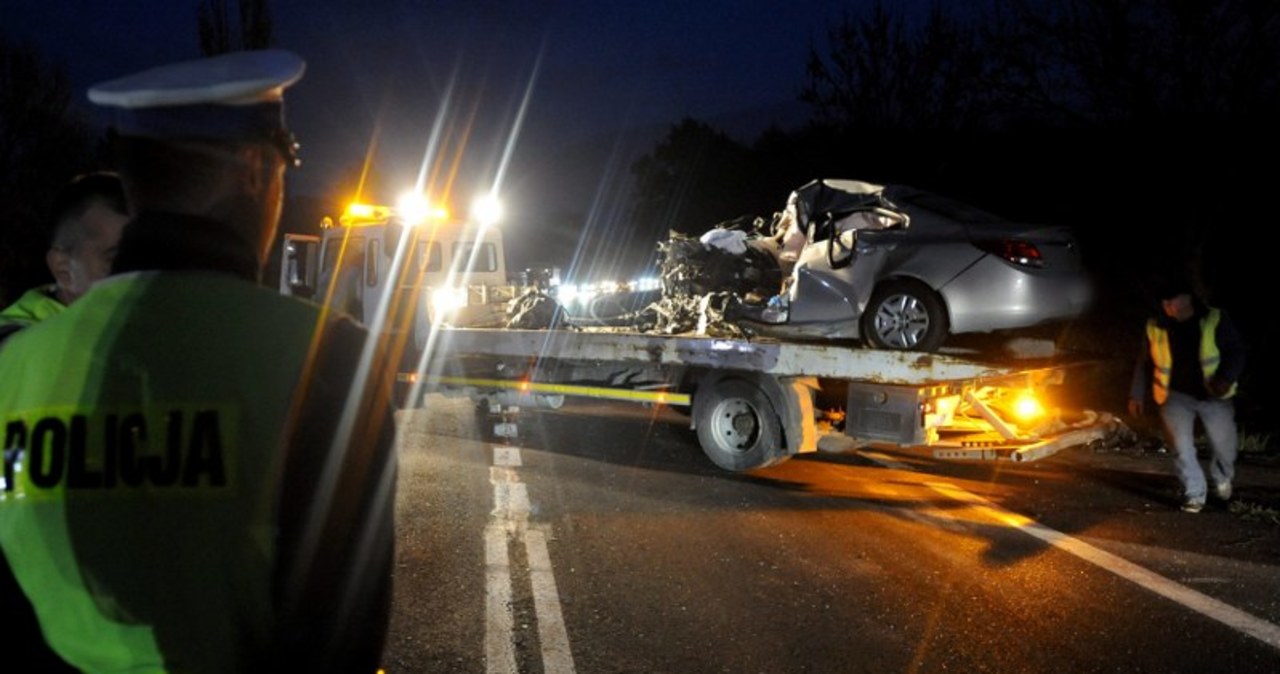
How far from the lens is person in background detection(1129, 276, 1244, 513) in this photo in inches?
271

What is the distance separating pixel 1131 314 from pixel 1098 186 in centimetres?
309

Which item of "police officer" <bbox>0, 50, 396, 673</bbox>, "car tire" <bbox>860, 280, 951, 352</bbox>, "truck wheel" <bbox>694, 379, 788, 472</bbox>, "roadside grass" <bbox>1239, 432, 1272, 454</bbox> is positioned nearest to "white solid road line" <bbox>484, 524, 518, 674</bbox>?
"truck wheel" <bbox>694, 379, 788, 472</bbox>

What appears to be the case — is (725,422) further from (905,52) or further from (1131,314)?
(905,52)

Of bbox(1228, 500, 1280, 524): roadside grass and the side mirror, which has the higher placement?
→ the side mirror

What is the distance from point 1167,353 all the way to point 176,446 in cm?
750

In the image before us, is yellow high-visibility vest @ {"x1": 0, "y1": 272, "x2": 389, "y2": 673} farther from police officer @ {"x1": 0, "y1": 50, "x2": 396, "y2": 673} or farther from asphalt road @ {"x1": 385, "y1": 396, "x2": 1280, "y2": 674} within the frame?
asphalt road @ {"x1": 385, "y1": 396, "x2": 1280, "y2": 674}

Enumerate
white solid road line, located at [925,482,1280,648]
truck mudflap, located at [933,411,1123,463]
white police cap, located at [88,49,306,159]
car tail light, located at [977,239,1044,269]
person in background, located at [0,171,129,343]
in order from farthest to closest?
car tail light, located at [977,239,1044,269] < truck mudflap, located at [933,411,1123,463] < white solid road line, located at [925,482,1280,648] < person in background, located at [0,171,129,343] < white police cap, located at [88,49,306,159]

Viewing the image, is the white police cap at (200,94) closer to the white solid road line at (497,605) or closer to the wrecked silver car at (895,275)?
the white solid road line at (497,605)

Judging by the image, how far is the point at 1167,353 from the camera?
23.4ft

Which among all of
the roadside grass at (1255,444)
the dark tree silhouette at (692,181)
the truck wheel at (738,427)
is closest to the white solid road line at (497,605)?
the truck wheel at (738,427)

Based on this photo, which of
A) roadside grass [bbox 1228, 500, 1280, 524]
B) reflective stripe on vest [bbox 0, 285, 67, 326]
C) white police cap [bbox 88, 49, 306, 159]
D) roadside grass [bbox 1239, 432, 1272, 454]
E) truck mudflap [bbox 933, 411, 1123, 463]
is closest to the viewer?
white police cap [bbox 88, 49, 306, 159]

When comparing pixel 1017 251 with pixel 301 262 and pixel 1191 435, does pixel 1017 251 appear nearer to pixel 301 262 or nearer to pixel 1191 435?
pixel 1191 435

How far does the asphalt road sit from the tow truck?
459 millimetres

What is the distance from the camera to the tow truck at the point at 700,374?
733cm
